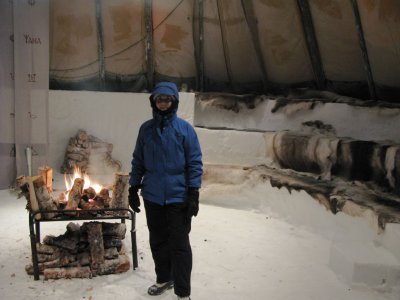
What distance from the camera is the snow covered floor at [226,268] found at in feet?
8.61

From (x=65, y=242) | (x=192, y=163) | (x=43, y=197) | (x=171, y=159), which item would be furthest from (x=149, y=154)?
(x=65, y=242)

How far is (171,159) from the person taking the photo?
2.38m

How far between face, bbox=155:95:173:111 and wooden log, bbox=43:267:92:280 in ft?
4.14

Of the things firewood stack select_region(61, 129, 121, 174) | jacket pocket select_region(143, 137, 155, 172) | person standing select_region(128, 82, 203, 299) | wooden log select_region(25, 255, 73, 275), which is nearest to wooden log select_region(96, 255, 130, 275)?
wooden log select_region(25, 255, 73, 275)

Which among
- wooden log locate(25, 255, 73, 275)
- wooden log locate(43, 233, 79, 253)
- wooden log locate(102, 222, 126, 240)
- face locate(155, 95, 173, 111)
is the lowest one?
wooden log locate(25, 255, 73, 275)

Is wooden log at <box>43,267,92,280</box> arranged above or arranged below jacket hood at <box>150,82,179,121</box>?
below

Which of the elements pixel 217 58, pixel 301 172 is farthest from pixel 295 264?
pixel 217 58

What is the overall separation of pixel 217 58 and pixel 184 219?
370cm

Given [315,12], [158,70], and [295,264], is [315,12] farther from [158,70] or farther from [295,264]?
[295,264]

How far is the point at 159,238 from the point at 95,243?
593 mm

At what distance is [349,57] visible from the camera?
181 inches

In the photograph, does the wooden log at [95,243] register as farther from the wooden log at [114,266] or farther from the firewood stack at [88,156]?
the firewood stack at [88,156]

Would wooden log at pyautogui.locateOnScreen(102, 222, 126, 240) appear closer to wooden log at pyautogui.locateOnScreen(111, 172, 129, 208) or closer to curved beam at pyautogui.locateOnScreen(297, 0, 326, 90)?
wooden log at pyautogui.locateOnScreen(111, 172, 129, 208)

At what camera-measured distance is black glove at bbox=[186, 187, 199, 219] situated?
2.36 m
